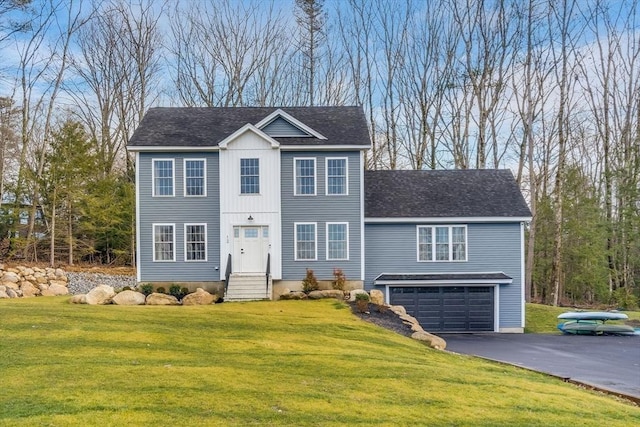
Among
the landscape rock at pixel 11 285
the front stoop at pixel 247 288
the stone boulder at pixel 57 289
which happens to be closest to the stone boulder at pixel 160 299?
the front stoop at pixel 247 288

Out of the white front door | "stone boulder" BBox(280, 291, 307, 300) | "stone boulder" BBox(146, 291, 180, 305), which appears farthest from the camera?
the white front door

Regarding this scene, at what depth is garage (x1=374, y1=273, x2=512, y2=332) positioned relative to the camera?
21.2m

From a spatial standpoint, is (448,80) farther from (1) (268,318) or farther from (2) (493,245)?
(1) (268,318)

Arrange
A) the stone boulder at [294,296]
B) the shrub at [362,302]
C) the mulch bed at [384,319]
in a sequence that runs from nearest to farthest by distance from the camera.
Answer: the mulch bed at [384,319] < the shrub at [362,302] < the stone boulder at [294,296]

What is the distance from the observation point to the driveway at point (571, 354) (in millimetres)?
11328

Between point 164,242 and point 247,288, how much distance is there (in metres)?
3.88

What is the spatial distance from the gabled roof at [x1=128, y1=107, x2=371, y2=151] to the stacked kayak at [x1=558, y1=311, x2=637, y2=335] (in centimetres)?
1033

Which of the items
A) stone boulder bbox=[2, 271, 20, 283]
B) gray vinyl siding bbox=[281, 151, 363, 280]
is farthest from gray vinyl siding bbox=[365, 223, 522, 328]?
stone boulder bbox=[2, 271, 20, 283]

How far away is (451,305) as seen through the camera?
2133 centimetres

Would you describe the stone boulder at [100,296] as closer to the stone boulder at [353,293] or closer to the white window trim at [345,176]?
the stone boulder at [353,293]

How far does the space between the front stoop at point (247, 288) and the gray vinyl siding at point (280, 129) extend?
575cm

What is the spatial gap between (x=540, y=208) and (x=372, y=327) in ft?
72.2

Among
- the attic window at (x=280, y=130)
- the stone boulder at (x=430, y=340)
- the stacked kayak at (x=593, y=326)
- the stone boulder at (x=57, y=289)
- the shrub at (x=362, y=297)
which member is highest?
the attic window at (x=280, y=130)

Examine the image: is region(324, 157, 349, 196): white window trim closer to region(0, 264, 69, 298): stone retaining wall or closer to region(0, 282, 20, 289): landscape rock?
region(0, 264, 69, 298): stone retaining wall
